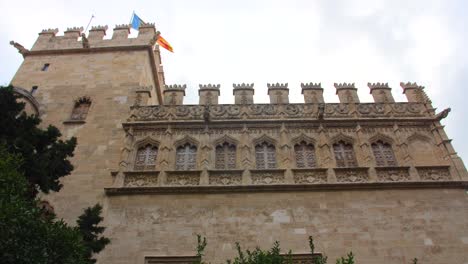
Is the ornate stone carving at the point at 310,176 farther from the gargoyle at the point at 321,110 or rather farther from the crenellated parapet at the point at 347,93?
the crenellated parapet at the point at 347,93

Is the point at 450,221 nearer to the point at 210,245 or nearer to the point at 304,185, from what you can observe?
the point at 304,185

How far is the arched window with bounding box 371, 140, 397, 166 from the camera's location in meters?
13.1

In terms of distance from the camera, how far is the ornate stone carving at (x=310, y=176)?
1241cm

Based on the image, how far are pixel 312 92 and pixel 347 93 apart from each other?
127 cm

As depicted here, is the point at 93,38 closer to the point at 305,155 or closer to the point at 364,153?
the point at 305,155

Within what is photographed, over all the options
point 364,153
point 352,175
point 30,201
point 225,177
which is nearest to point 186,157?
point 225,177

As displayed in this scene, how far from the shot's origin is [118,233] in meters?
11.4

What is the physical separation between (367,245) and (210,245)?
414 centimetres

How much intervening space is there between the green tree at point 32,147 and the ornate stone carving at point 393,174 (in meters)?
8.75

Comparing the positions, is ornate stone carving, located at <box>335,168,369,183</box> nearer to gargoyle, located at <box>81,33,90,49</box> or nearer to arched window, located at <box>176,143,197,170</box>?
arched window, located at <box>176,143,197,170</box>

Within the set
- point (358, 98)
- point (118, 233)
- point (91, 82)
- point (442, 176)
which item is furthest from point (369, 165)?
point (91, 82)

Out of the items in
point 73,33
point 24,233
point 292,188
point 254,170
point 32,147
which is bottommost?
point 24,233

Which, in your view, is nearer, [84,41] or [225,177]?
[225,177]

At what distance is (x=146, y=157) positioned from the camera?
44.2 feet
